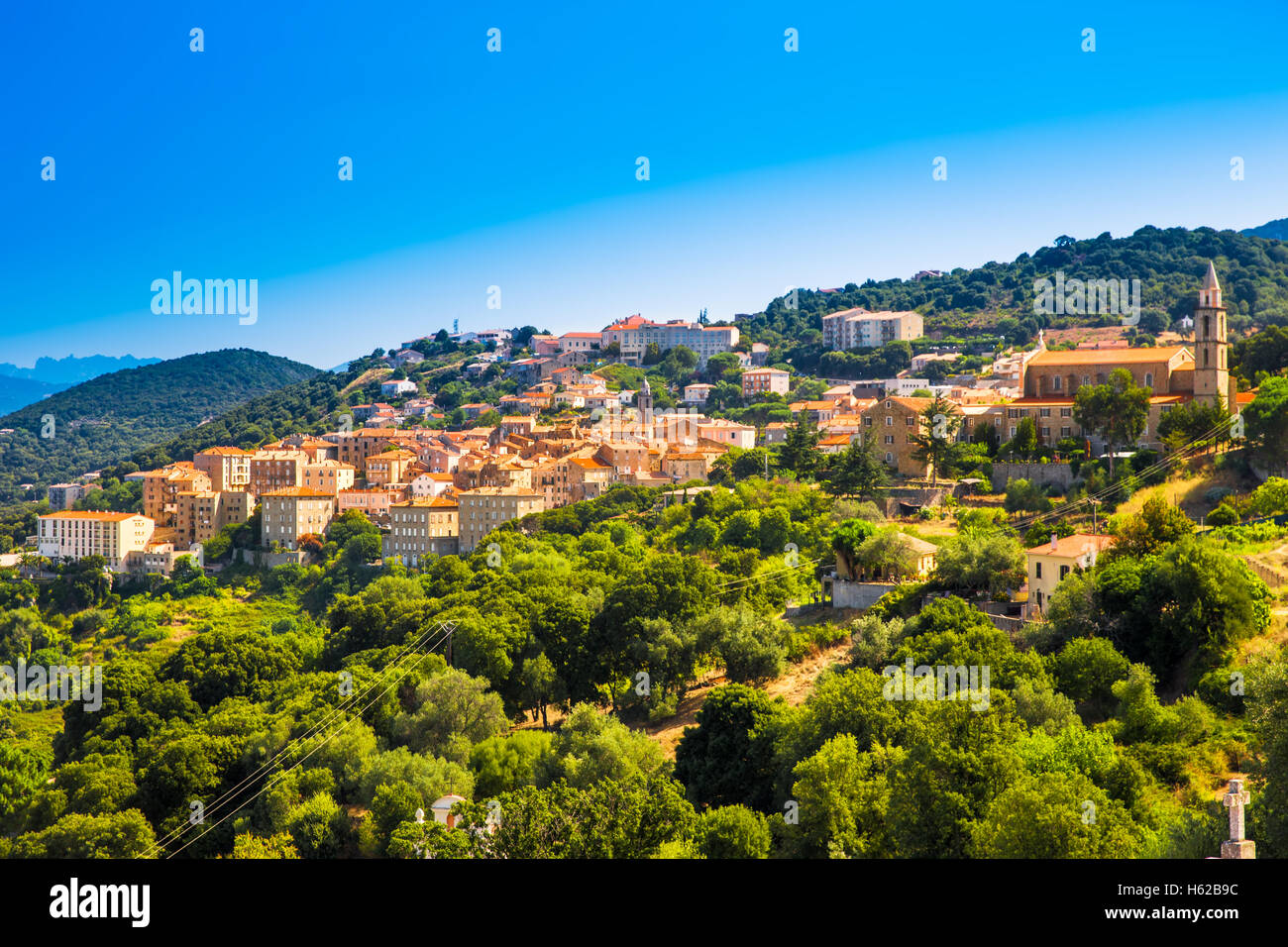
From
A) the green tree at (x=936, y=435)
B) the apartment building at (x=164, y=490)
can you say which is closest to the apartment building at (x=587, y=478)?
the green tree at (x=936, y=435)

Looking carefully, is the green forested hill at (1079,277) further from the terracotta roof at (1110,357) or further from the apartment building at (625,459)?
the terracotta roof at (1110,357)

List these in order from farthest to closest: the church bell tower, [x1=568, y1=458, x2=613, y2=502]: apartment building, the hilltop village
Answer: [x1=568, y1=458, x2=613, y2=502]: apartment building
the hilltop village
the church bell tower


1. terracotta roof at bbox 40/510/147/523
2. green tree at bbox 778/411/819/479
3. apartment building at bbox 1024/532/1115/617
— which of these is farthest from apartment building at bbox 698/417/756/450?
apartment building at bbox 1024/532/1115/617

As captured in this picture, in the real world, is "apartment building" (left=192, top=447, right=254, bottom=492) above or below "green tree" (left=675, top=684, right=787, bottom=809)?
above

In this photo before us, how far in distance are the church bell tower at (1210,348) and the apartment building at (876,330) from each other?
5958 centimetres

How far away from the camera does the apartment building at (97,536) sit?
7094cm

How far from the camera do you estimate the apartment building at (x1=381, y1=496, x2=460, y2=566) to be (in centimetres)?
6228

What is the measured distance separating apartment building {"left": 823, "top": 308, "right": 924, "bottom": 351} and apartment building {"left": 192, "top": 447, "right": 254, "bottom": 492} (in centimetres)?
4725

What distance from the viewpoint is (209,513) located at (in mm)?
74812

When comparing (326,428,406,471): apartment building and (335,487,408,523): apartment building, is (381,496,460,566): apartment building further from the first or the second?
(326,428,406,471): apartment building

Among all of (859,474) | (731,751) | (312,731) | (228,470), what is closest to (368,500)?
(228,470)

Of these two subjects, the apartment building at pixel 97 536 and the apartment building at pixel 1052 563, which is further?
the apartment building at pixel 97 536
